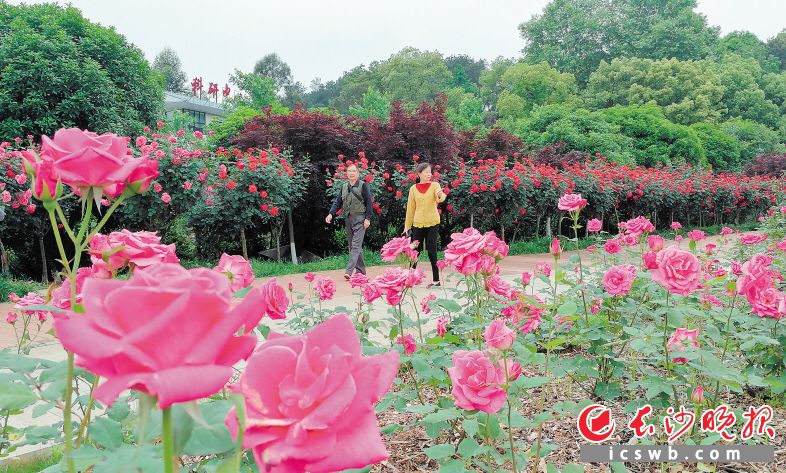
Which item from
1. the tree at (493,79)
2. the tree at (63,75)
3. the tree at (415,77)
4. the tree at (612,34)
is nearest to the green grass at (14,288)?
the tree at (63,75)

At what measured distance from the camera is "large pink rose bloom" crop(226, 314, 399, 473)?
40 centimetres

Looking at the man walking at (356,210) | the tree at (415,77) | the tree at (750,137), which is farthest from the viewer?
the tree at (415,77)

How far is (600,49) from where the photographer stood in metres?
38.4

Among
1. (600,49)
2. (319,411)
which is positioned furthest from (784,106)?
(319,411)

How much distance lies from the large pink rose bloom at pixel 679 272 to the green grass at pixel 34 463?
2027 mm

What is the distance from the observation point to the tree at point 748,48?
130 feet

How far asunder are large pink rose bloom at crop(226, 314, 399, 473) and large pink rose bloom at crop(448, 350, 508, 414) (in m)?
0.67

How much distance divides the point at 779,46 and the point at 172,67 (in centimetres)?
5589

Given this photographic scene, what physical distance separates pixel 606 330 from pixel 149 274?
231 centimetres

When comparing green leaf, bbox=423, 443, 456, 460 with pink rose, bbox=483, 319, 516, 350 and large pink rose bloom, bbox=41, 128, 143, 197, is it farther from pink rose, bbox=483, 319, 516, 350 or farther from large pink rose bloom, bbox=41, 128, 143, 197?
large pink rose bloom, bbox=41, 128, 143, 197

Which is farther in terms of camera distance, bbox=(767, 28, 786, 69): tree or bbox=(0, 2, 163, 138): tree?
bbox=(767, 28, 786, 69): tree

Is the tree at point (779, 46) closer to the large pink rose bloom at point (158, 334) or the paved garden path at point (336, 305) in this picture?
the paved garden path at point (336, 305)

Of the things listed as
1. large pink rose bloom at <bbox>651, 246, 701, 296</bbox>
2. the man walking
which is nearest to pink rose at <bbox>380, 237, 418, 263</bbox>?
large pink rose bloom at <bbox>651, 246, 701, 296</bbox>

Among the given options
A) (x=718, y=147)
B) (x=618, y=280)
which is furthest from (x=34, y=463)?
(x=718, y=147)
